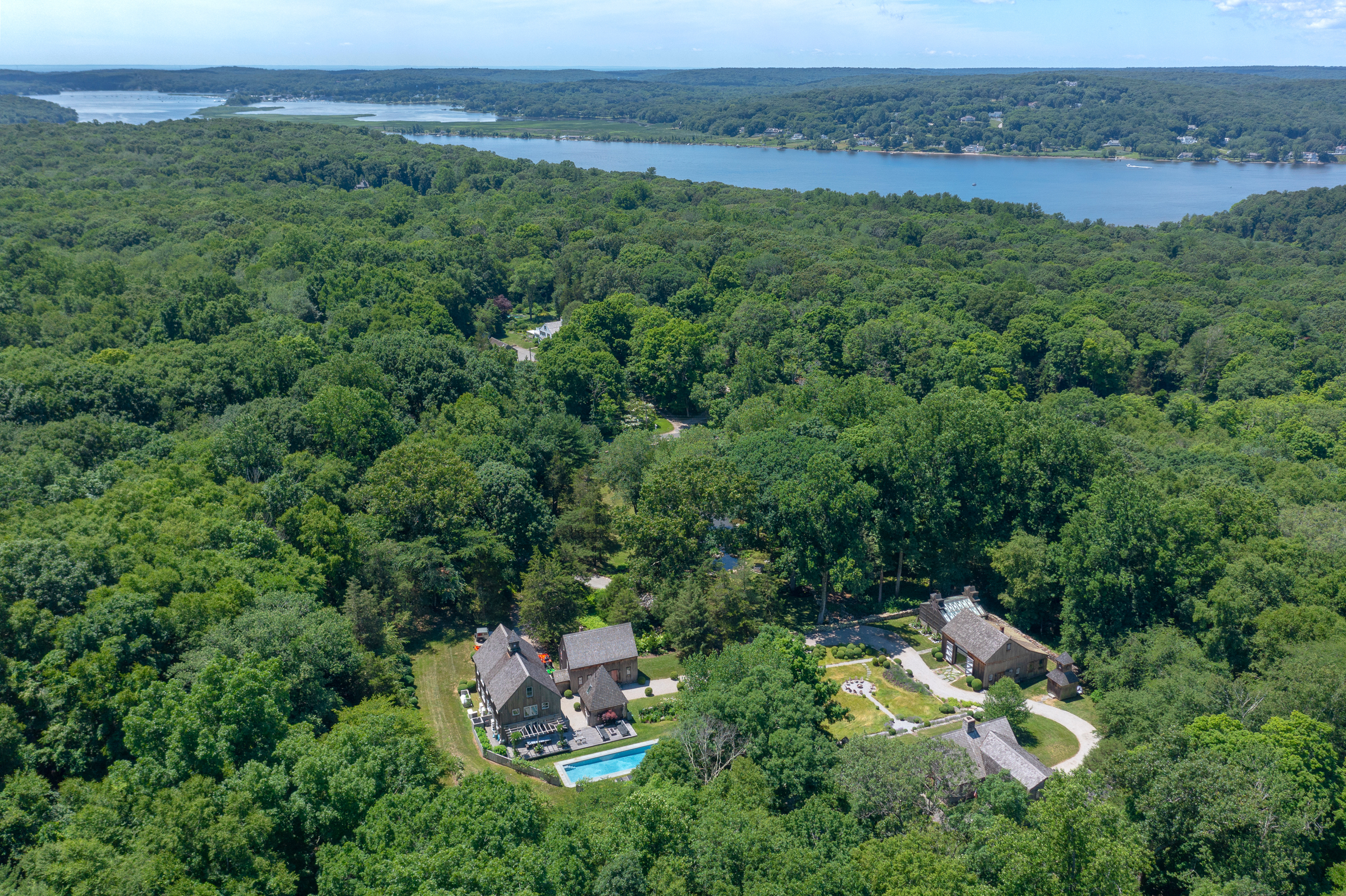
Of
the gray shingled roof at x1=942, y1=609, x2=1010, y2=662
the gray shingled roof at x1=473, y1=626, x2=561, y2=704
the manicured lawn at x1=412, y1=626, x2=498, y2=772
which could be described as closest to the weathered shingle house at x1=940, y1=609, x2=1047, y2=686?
the gray shingled roof at x1=942, y1=609, x2=1010, y2=662

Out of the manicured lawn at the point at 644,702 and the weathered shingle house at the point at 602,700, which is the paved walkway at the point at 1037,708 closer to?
the manicured lawn at the point at 644,702

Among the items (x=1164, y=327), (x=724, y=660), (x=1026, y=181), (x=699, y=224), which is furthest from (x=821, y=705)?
(x=1026, y=181)

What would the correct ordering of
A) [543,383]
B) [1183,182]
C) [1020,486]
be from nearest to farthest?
[1020,486] < [543,383] < [1183,182]

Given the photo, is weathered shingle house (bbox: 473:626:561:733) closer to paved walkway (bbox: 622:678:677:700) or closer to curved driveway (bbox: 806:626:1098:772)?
paved walkway (bbox: 622:678:677:700)

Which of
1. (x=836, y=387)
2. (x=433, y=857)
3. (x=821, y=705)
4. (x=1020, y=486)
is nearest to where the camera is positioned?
(x=433, y=857)

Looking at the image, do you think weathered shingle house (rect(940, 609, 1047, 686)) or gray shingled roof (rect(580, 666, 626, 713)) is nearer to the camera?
gray shingled roof (rect(580, 666, 626, 713))

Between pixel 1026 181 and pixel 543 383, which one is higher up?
pixel 1026 181

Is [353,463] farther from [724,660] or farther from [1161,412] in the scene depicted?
[1161,412]

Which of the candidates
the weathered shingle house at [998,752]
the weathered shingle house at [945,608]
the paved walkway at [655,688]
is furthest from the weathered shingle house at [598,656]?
the weathered shingle house at [945,608]
